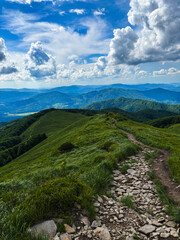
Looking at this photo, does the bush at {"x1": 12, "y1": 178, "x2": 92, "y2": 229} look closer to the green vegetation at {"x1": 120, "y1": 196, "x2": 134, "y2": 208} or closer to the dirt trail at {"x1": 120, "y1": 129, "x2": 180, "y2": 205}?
the green vegetation at {"x1": 120, "y1": 196, "x2": 134, "y2": 208}

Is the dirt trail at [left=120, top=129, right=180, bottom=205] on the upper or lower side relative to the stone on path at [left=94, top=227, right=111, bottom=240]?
lower

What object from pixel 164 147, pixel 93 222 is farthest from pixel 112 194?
pixel 164 147

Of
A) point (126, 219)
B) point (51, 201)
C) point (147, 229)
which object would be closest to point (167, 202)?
point (147, 229)

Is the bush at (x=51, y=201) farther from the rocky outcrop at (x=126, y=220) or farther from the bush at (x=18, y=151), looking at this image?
the bush at (x=18, y=151)

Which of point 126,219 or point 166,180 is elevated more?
point 126,219

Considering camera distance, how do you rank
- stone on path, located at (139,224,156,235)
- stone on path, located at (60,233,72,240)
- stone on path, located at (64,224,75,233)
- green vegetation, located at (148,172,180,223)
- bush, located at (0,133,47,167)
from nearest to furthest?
stone on path, located at (60,233,72,240)
stone on path, located at (64,224,75,233)
stone on path, located at (139,224,156,235)
green vegetation, located at (148,172,180,223)
bush, located at (0,133,47,167)

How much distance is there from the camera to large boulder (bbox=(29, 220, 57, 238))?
4223mm

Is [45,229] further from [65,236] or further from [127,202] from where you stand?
[127,202]

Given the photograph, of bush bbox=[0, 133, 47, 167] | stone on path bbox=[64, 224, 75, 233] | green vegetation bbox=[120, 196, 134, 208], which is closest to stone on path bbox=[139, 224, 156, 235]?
green vegetation bbox=[120, 196, 134, 208]

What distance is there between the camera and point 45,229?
4492 millimetres

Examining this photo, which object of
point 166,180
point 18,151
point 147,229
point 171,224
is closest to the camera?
point 147,229

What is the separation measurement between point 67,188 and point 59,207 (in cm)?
75

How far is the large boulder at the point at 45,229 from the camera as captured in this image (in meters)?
4.22

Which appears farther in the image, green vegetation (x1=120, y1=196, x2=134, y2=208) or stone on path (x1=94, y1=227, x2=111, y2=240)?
green vegetation (x1=120, y1=196, x2=134, y2=208)
